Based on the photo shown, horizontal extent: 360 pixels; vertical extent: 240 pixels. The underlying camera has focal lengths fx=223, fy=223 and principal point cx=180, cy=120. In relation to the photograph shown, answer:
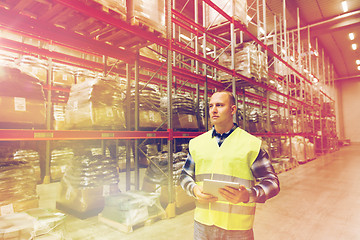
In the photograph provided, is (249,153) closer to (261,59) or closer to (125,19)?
(125,19)

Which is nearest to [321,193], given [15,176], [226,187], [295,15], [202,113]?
[202,113]

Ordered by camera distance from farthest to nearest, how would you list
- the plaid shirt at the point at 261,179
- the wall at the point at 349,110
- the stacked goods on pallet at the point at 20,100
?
1. the wall at the point at 349,110
2. the stacked goods on pallet at the point at 20,100
3. the plaid shirt at the point at 261,179

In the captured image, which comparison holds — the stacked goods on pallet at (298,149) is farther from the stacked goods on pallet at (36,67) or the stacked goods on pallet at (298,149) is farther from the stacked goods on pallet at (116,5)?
the stacked goods on pallet at (36,67)

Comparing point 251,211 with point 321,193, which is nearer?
point 251,211

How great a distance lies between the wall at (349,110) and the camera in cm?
2608

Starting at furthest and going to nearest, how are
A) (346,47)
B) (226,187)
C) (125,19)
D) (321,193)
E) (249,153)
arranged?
(346,47), (321,193), (125,19), (249,153), (226,187)

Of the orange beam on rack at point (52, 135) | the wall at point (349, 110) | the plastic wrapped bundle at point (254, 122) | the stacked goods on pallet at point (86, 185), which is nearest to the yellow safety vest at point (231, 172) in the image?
the orange beam on rack at point (52, 135)

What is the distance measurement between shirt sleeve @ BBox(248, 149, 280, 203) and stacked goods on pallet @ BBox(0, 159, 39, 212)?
11.2 feet

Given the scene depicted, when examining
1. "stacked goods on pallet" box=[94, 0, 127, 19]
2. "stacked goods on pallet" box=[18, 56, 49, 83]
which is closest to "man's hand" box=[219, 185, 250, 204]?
"stacked goods on pallet" box=[94, 0, 127, 19]

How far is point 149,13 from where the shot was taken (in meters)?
3.76

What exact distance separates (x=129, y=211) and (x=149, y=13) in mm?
3209

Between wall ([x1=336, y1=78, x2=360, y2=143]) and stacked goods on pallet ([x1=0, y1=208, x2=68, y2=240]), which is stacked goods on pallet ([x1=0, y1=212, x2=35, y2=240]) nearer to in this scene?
stacked goods on pallet ([x1=0, y1=208, x2=68, y2=240])

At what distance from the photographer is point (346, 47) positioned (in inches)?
797

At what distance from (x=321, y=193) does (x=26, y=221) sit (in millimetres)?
6218
